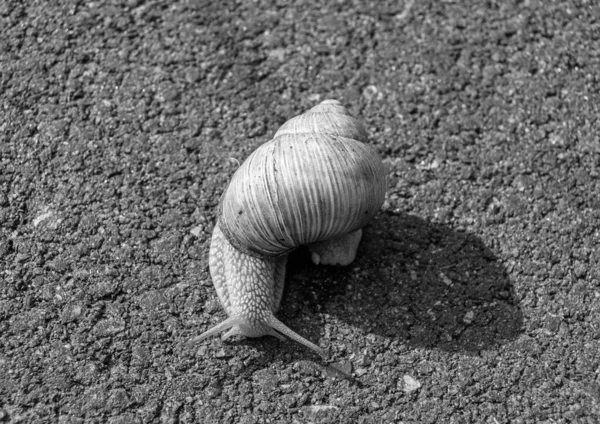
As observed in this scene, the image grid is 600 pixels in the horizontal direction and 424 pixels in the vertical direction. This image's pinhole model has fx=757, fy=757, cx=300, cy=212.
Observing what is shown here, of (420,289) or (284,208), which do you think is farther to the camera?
(420,289)

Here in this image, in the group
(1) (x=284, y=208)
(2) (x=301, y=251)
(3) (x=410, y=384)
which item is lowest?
(3) (x=410, y=384)

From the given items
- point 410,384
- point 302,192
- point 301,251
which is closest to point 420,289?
point 410,384

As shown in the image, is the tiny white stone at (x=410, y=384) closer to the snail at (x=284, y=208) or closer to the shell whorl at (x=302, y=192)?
the snail at (x=284, y=208)

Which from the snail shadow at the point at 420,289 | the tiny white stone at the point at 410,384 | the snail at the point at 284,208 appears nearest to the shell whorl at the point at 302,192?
the snail at the point at 284,208

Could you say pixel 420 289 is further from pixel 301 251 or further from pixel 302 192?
pixel 302 192

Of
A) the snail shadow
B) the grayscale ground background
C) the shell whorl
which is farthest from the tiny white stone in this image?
the shell whorl

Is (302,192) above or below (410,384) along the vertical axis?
above

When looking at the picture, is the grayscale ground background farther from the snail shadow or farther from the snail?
the snail
